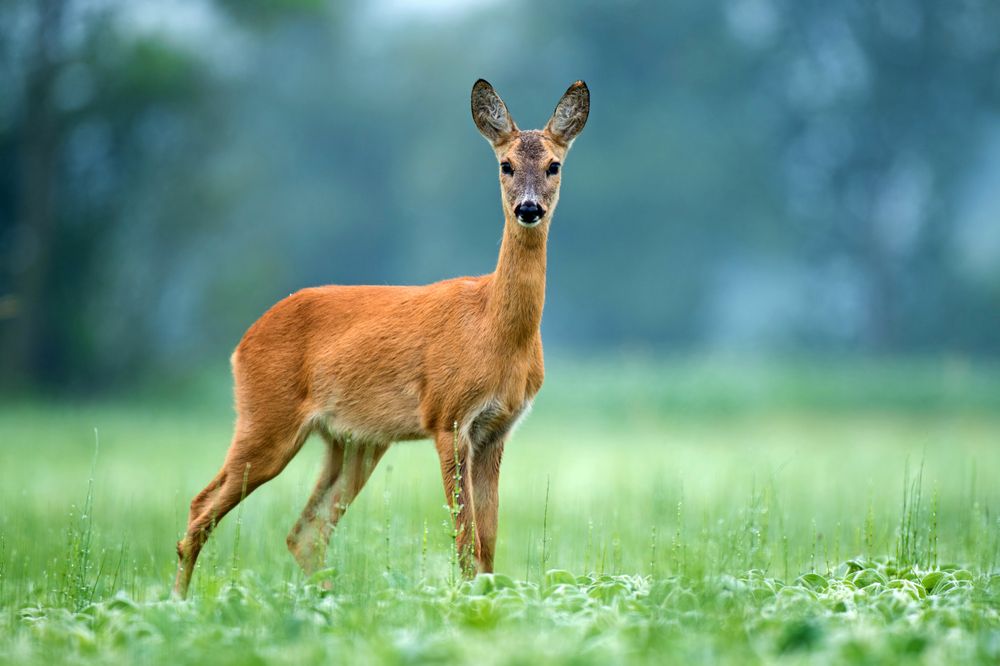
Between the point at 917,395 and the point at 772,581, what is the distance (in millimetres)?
16896

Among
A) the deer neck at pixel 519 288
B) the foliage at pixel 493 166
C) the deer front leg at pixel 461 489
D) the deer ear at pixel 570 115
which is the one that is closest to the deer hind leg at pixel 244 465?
the deer front leg at pixel 461 489

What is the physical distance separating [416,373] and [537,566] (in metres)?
1.18

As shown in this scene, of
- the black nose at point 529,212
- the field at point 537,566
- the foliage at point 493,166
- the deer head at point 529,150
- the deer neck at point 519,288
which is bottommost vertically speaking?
the field at point 537,566

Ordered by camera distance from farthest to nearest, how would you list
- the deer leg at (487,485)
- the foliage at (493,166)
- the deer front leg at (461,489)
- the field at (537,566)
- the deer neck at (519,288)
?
the foliage at (493,166) → the deer leg at (487,485) → the deer neck at (519,288) → the deer front leg at (461,489) → the field at (537,566)

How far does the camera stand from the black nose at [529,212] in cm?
642

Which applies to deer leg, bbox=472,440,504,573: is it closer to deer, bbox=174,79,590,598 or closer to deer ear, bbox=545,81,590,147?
deer, bbox=174,79,590,598

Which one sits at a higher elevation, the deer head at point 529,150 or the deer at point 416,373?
the deer head at point 529,150

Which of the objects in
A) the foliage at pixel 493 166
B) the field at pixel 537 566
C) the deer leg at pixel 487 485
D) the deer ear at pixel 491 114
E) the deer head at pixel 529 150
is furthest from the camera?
the foliage at pixel 493 166

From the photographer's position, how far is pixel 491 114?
704cm

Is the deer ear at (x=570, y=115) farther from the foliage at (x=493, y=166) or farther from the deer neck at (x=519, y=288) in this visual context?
the foliage at (x=493, y=166)

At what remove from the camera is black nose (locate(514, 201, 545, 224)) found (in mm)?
6418

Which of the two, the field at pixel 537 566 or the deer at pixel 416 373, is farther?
the deer at pixel 416 373

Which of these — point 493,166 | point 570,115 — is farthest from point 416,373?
point 493,166

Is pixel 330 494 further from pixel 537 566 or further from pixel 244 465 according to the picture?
pixel 537 566
